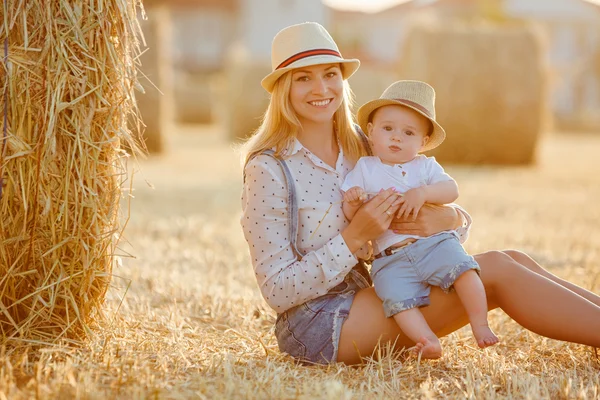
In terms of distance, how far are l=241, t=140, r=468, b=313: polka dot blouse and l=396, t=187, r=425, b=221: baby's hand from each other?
23 cm

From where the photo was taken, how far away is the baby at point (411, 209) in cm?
268

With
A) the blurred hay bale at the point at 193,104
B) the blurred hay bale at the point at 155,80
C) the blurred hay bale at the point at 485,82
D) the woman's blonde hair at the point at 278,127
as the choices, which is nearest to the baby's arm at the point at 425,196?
the woman's blonde hair at the point at 278,127

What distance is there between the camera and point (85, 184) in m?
2.73

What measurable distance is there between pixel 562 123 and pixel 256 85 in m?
12.5

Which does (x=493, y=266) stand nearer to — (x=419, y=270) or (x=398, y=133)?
(x=419, y=270)

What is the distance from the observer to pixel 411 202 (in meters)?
2.77

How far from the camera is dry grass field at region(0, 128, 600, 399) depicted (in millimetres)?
2412

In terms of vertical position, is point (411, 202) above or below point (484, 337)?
above

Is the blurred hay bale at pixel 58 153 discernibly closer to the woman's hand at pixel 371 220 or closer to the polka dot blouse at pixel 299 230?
the polka dot blouse at pixel 299 230

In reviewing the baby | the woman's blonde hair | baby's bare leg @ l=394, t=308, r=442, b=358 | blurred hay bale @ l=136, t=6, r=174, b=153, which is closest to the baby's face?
the baby

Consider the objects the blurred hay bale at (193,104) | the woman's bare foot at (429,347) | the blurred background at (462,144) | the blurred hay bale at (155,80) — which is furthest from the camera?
the blurred hay bale at (193,104)

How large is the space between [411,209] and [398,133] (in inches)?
11.3

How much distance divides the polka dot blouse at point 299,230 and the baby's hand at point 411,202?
0.76 ft

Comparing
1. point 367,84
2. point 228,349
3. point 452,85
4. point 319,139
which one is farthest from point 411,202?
point 367,84
